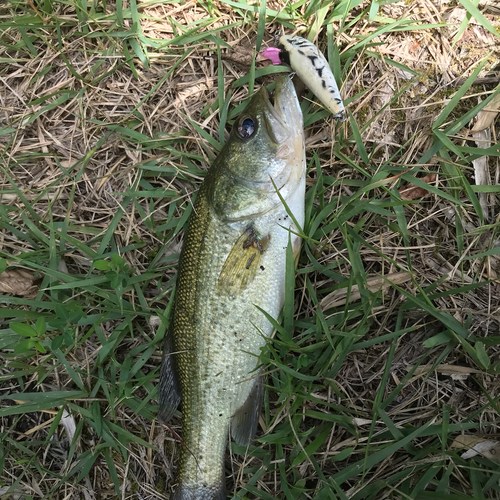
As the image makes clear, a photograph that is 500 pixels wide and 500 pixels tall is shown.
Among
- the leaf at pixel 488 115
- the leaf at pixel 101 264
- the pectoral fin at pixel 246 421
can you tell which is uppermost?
the leaf at pixel 488 115

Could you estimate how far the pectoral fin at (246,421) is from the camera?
2537 millimetres

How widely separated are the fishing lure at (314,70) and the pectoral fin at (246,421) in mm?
2095

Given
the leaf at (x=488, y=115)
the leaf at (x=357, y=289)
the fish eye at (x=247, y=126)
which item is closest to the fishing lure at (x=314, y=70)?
the fish eye at (x=247, y=126)

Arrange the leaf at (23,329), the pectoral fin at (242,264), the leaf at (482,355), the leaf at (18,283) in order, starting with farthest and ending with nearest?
the leaf at (18,283) < the leaf at (23,329) < the pectoral fin at (242,264) < the leaf at (482,355)

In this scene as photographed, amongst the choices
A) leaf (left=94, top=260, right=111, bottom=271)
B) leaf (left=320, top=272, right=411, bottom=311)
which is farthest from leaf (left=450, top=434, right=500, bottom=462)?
leaf (left=94, top=260, right=111, bottom=271)

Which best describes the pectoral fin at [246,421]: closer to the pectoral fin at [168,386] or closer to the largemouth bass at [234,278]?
the largemouth bass at [234,278]

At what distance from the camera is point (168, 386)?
2670mm

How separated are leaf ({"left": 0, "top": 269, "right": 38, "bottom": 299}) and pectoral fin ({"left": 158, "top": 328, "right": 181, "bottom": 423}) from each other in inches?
51.4

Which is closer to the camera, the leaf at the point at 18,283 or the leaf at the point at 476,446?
the leaf at the point at 476,446

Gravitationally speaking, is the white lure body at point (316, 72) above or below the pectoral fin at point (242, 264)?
above

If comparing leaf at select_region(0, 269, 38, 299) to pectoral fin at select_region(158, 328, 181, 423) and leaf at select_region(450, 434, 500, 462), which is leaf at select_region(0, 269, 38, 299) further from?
leaf at select_region(450, 434, 500, 462)

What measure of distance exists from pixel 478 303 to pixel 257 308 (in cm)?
161

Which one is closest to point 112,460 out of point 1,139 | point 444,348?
point 444,348

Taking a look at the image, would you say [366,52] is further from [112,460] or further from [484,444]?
[112,460]
